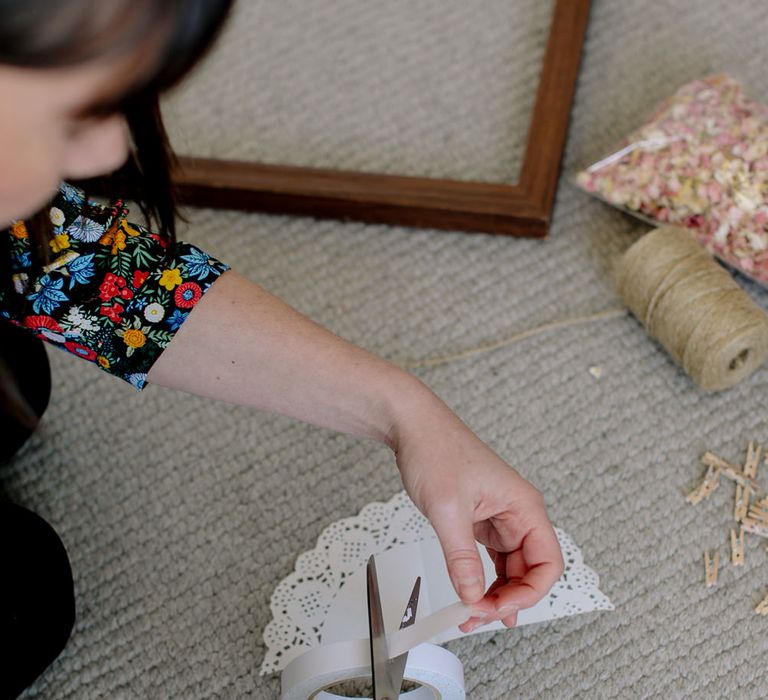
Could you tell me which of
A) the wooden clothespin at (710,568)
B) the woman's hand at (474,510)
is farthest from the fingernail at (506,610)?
the wooden clothespin at (710,568)

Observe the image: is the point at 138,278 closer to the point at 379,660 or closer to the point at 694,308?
the point at 379,660

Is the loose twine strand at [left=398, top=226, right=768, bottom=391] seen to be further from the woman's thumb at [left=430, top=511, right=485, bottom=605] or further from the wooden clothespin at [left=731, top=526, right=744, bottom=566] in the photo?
the woman's thumb at [left=430, top=511, right=485, bottom=605]

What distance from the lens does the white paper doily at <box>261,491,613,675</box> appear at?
80cm

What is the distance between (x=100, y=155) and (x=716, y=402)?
664mm

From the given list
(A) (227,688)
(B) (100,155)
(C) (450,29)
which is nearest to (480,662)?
(A) (227,688)

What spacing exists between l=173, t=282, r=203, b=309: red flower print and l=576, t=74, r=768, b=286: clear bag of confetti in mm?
501

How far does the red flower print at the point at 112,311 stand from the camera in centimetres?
71

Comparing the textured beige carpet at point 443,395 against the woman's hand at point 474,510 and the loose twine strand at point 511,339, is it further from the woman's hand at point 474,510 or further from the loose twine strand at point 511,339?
the woman's hand at point 474,510

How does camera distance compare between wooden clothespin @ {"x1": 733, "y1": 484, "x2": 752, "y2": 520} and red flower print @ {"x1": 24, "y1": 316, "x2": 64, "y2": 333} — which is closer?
red flower print @ {"x1": 24, "y1": 316, "x2": 64, "y2": 333}

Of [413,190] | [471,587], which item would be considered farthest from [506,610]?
[413,190]

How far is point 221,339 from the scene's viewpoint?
0.72m

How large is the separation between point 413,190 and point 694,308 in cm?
34

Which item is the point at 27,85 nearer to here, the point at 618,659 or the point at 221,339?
the point at 221,339

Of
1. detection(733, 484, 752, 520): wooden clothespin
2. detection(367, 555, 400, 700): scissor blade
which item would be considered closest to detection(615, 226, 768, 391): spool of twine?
detection(733, 484, 752, 520): wooden clothespin
